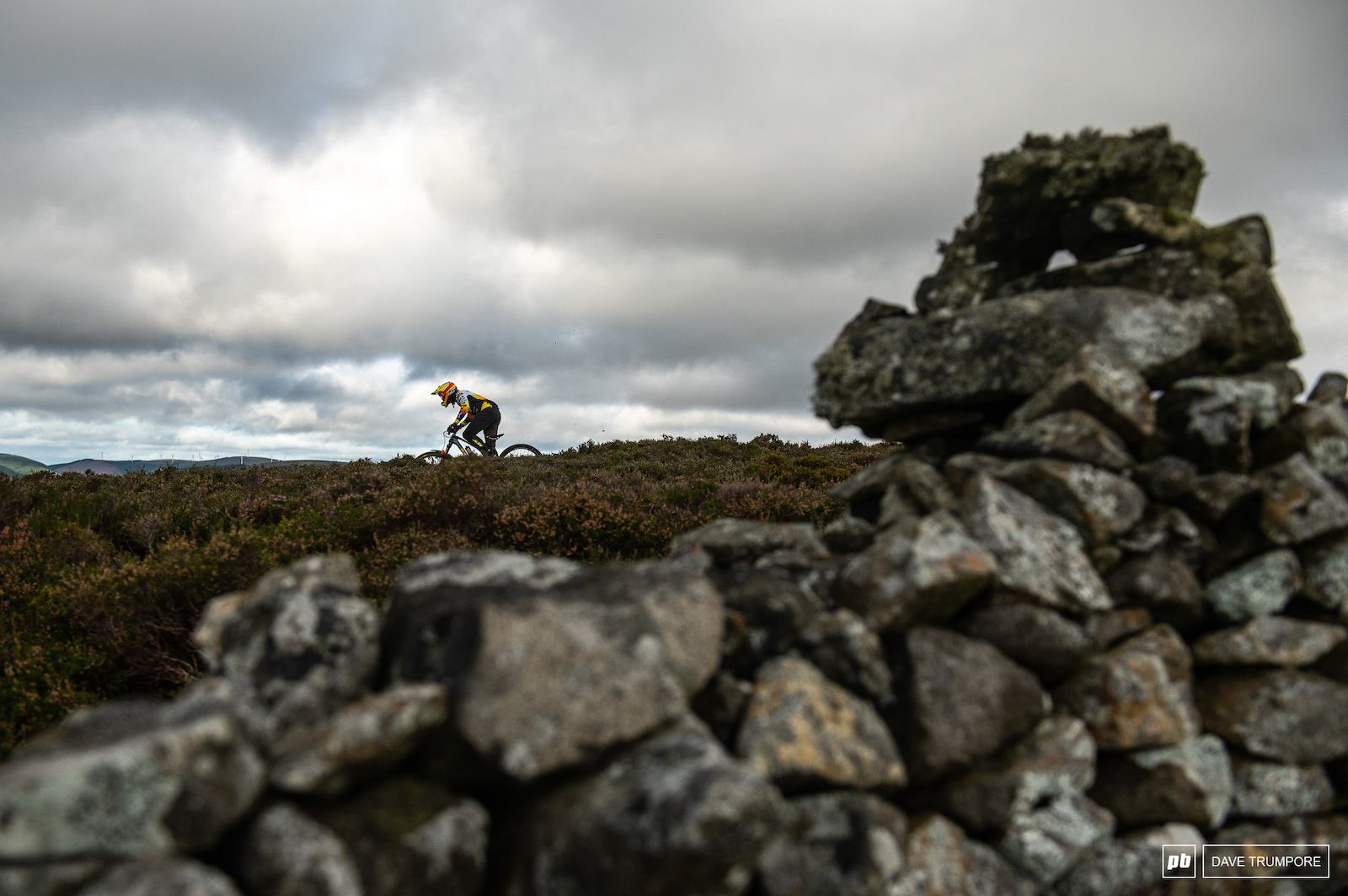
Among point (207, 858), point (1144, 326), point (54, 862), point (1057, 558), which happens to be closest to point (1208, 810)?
point (1057, 558)

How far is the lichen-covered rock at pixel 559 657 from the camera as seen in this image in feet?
9.39

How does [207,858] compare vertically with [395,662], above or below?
below

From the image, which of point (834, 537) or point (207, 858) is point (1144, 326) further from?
point (207, 858)

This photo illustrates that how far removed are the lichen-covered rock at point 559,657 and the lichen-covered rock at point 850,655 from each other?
1.66 feet

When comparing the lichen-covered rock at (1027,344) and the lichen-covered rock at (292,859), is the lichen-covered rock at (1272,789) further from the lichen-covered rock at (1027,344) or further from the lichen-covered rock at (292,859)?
the lichen-covered rock at (292,859)

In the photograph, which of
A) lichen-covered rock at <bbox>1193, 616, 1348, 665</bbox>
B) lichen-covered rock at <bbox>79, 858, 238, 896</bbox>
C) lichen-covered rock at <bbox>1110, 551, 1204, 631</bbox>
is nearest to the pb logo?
lichen-covered rock at <bbox>1193, 616, 1348, 665</bbox>

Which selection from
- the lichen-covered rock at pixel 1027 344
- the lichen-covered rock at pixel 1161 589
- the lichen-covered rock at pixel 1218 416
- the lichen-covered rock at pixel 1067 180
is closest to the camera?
the lichen-covered rock at pixel 1161 589

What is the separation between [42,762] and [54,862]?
31cm

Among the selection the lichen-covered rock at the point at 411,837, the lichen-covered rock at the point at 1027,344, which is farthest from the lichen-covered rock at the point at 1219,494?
Answer: the lichen-covered rock at the point at 411,837

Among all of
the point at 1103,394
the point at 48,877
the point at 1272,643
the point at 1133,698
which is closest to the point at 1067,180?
the point at 1103,394

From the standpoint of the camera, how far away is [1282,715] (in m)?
3.88

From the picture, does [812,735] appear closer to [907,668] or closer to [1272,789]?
[907,668]

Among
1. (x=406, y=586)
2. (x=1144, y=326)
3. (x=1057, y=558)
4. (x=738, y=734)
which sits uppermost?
(x=1144, y=326)

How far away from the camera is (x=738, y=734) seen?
330cm
